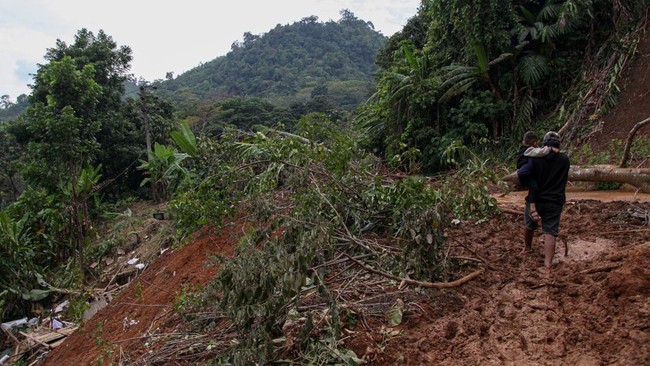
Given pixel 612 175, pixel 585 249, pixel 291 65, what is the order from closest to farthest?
pixel 585 249 → pixel 612 175 → pixel 291 65

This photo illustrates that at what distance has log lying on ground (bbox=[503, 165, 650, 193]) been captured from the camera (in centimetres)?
537

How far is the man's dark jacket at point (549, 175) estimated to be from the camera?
3.37 meters

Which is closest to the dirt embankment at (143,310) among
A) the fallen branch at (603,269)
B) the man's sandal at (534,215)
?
the man's sandal at (534,215)

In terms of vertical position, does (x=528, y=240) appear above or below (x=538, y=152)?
below

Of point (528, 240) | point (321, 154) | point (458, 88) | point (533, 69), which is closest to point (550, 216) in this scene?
point (528, 240)

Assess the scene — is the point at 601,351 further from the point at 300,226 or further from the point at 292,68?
the point at 292,68

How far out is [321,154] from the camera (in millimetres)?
4109

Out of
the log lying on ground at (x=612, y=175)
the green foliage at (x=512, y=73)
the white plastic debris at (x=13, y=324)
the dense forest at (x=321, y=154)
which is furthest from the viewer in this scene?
the green foliage at (x=512, y=73)

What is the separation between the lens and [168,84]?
203 feet

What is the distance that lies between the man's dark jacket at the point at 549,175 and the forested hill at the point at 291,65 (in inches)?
1662

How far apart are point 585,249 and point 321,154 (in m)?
2.39

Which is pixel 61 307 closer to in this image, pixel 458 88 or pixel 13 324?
pixel 13 324

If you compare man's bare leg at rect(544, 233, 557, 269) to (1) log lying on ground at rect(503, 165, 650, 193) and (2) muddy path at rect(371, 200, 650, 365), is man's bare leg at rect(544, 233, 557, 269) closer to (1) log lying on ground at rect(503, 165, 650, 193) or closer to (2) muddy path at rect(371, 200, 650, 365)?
(2) muddy path at rect(371, 200, 650, 365)

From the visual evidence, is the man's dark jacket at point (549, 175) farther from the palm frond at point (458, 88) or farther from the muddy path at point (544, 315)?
the palm frond at point (458, 88)
